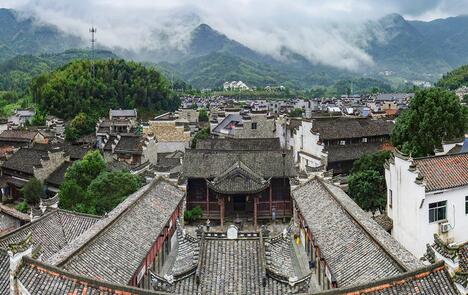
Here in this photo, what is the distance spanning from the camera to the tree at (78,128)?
65562 mm

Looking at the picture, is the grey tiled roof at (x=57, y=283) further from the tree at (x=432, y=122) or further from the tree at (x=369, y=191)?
the tree at (x=432, y=122)

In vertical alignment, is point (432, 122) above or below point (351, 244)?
above

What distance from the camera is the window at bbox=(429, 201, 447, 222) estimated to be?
71.9 feet

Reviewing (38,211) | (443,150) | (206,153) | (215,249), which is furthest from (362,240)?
(206,153)

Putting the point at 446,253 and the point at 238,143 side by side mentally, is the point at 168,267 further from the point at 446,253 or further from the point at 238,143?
A: the point at 238,143

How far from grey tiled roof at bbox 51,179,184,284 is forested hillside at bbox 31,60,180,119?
61799 millimetres

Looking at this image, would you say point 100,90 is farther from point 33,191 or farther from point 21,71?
point 21,71

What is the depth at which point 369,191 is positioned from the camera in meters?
29.1

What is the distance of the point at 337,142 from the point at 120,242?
28467mm

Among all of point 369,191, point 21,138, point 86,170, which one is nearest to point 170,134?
point 86,170

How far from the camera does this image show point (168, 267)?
862 inches

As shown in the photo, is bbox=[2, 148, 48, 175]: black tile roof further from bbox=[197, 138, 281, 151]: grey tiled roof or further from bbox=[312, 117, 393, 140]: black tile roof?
bbox=[312, 117, 393, 140]: black tile roof

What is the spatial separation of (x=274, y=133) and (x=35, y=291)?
4378cm

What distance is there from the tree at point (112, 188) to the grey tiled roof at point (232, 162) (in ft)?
12.0
